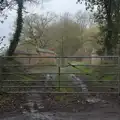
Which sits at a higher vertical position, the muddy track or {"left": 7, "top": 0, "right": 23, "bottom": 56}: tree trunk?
{"left": 7, "top": 0, "right": 23, "bottom": 56}: tree trunk

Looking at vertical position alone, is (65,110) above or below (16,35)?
below

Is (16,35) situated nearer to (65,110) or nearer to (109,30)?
(109,30)

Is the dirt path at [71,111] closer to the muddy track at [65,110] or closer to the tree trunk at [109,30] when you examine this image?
the muddy track at [65,110]

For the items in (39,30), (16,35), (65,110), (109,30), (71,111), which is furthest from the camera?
(39,30)

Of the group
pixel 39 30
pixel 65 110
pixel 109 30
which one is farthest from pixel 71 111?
pixel 39 30

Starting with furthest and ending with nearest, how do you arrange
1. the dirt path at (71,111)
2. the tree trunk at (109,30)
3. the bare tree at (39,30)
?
the bare tree at (39,30), the tree trunk at (109,30), the dirt path at (71,111)

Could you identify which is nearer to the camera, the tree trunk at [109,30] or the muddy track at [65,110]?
the muddy track at [65,110]

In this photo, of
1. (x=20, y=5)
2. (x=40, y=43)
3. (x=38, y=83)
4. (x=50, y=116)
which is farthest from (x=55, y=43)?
(x=50, y=116)

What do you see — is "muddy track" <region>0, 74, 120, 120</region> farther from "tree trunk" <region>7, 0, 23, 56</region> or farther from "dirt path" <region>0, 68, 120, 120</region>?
"tree trunk" <region>7, 0, 23, 56</region>

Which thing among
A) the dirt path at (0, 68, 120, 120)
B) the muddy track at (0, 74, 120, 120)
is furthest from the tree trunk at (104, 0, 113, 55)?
the dirt path at (0, 68, 120, 120)

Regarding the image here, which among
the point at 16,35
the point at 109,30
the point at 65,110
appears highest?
the point at 109,30

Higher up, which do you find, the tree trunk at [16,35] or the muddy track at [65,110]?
the tree trunk at [16,35]

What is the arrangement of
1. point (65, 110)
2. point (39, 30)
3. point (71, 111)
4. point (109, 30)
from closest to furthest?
point (71, 111) → point (65, 110) → point (109, 30) → point (39, 30)

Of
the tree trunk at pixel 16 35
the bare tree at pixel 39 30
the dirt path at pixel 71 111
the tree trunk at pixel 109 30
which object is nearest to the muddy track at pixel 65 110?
the dirt path at pixel 71 111
